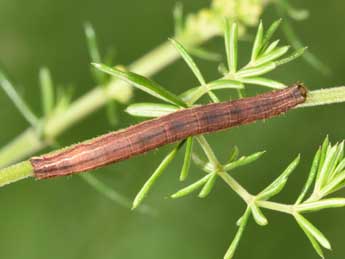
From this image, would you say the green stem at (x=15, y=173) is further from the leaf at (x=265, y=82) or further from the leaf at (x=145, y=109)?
the leaf at (x=265, y=82)

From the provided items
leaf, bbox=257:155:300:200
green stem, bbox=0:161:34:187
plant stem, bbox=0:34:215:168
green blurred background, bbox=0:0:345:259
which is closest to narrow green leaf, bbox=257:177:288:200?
leaf, bbox=257:155:300:200

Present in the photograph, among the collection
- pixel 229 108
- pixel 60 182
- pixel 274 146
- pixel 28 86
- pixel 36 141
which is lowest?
pixel 229 108

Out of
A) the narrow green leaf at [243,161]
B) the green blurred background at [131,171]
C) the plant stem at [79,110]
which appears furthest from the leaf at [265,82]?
the green blurred background at [131,171]

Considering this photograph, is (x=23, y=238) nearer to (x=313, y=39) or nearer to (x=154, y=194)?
(x=154, y=194)

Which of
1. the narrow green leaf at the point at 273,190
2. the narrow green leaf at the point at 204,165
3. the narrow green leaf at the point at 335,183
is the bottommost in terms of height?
the narrow green leaf at the point at 335,183

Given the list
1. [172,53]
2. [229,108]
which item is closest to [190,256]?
[172,53]
